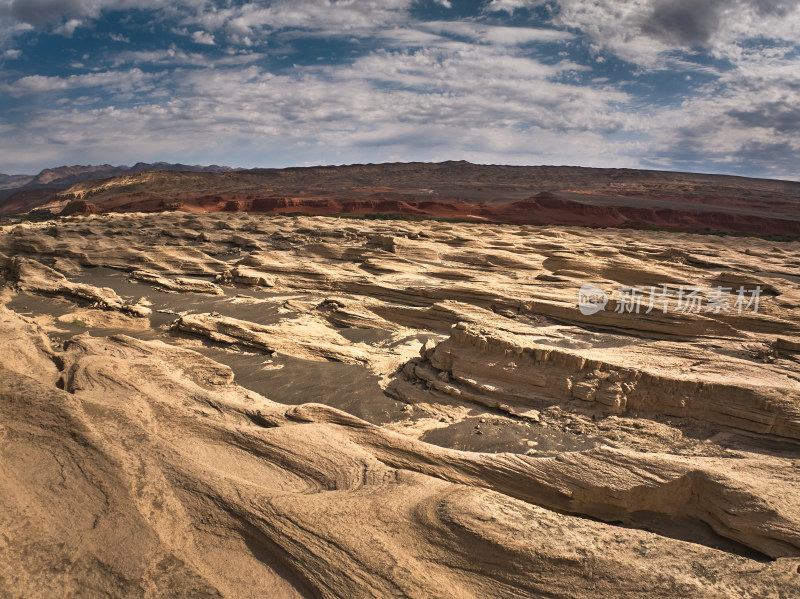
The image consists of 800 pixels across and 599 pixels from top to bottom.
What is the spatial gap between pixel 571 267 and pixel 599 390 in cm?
693

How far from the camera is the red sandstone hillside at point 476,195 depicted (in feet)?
139

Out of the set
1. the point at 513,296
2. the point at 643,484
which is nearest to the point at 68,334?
the point at 513,296

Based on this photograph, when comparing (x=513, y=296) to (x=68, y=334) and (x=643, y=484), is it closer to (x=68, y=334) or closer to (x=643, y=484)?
(x=643, y=484)

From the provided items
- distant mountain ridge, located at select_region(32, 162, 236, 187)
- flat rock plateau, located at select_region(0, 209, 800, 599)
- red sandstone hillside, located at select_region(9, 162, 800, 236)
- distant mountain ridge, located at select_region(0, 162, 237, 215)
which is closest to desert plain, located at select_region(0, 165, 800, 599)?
flat rock plateau, located at select_region(0, 209, 800, 599)

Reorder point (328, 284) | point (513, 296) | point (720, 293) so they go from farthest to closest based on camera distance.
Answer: point (328, 284), point (720, 293), point (513, 296)

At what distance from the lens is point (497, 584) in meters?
2.53

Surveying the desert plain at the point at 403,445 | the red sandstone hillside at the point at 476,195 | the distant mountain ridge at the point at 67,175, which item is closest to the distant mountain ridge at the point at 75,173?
the distant mountain ridge at the point at 67,175

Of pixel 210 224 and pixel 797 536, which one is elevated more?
pixel 210 224
